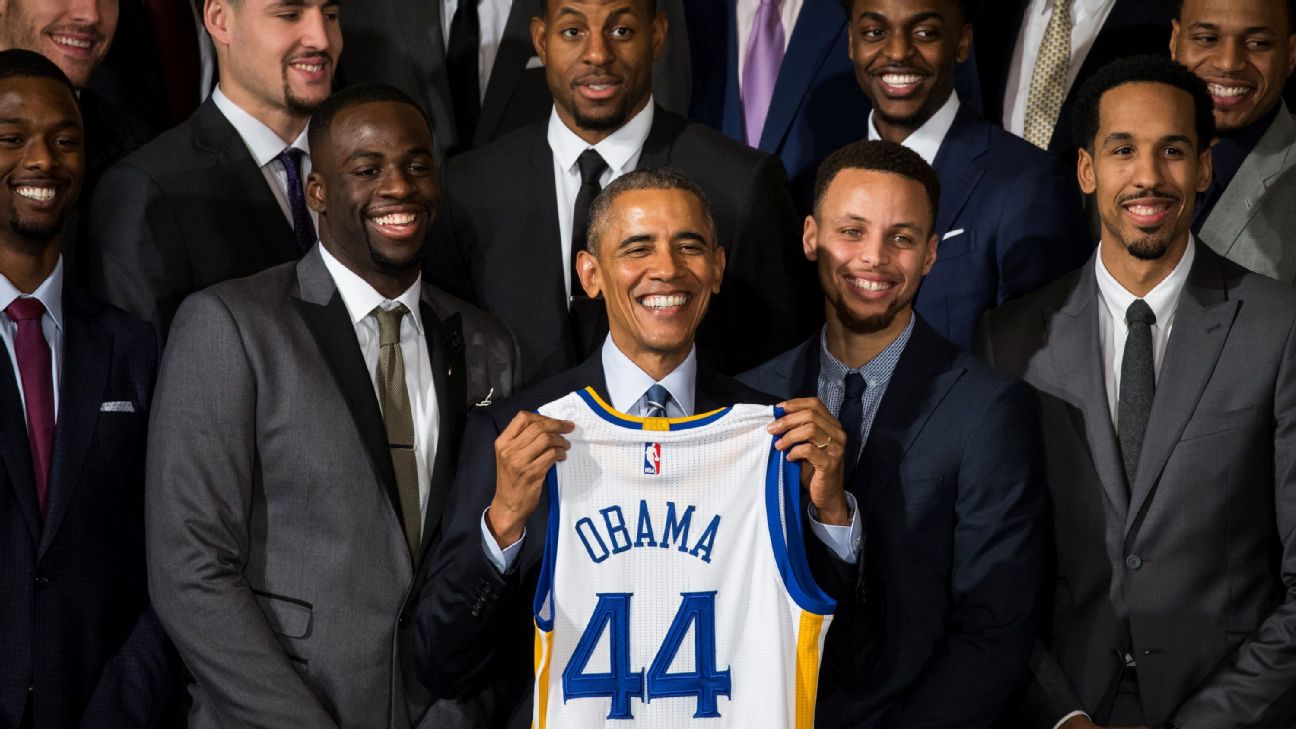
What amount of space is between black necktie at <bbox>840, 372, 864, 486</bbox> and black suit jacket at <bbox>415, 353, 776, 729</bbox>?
0.26m

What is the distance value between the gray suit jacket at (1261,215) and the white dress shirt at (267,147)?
2661mm

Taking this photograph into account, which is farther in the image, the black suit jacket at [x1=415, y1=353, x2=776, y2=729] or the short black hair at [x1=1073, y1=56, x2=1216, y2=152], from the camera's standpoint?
the short black hair at [x1=1073, y1=56, x2=1216, y2=152]

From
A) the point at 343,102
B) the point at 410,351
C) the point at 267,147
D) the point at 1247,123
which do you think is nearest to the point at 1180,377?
the point at 1247,123

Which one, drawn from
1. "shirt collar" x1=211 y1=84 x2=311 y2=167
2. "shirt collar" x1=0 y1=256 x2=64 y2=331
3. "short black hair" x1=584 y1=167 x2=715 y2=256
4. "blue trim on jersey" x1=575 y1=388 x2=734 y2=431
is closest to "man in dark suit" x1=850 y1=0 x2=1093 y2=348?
"short black hair" x1=584 y1=167 x2=715 y2=256

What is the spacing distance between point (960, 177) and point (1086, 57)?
104cm

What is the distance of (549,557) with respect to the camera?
3.77 metres

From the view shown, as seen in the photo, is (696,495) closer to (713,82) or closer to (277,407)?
(277,407)

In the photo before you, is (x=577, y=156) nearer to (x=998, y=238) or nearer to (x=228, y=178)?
(x=228, y=178)

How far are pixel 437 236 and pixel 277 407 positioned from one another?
3.45 feet

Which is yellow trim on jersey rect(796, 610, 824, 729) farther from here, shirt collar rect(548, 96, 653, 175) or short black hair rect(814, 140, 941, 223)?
shirt collar rect(548, 96, 653, 175)

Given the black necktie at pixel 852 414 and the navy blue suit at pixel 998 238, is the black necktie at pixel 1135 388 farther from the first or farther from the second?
the black necktie at pixel 852 414

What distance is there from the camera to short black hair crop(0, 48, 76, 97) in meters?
4.30

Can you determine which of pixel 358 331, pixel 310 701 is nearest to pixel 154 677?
pixel 310 701

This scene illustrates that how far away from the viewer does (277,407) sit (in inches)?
160
